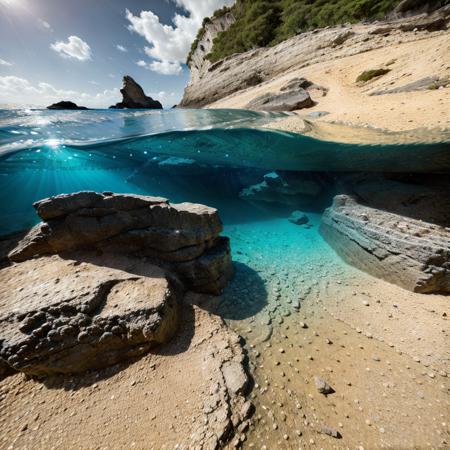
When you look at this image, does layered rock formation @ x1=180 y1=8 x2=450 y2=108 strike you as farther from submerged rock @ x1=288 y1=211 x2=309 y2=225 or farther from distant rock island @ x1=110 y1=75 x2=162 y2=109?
distant rock island @ x1=110 y1=75 x2=162 y2=109

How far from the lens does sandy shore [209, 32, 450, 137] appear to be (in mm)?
6488

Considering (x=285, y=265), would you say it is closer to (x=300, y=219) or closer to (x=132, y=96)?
(x=300, y=219)

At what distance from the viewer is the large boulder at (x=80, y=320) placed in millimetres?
3576

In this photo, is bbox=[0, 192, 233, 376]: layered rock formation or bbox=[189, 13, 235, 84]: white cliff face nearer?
bbox=[0, 192, 233, 376]: layered rock formation

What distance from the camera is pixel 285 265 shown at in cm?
731

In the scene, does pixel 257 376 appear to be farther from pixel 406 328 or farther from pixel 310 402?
pixel 406 328

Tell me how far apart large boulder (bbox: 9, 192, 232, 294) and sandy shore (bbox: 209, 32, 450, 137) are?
20.8 ft

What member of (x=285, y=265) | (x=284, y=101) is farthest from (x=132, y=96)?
(x=285, y=265)

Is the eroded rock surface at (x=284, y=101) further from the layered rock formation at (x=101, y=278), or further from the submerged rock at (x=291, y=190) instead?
the layered rock formation at (x=101, y=278)

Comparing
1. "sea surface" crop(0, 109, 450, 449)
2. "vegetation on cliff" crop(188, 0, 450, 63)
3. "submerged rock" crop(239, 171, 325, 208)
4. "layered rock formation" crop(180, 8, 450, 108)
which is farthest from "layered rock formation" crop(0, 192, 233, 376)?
"vegetation on cliff" crop(188, 0, 450, 63)

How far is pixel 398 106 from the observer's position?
7.45 m

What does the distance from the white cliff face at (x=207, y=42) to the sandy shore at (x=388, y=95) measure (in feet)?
107

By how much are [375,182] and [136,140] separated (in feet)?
38.9

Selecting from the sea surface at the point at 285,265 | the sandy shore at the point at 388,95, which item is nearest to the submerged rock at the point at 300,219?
the sea surface at the point at 285,265
